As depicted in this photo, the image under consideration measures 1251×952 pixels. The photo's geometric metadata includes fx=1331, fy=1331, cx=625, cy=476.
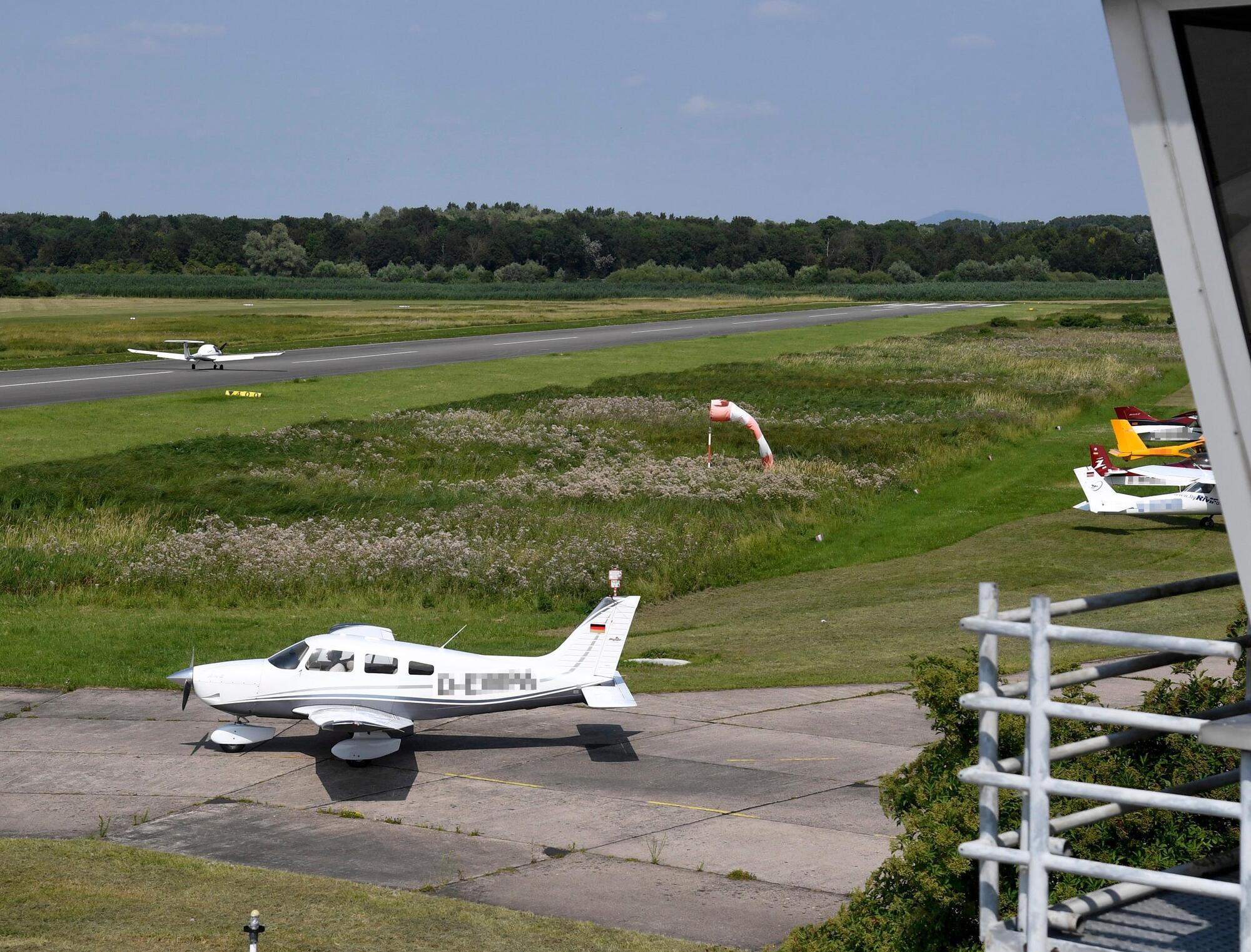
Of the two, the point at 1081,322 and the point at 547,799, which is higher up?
the point at 1081,322

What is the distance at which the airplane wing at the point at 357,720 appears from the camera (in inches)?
740

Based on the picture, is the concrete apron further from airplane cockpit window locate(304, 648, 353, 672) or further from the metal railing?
the metal railing

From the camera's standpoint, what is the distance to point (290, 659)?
1998 cm

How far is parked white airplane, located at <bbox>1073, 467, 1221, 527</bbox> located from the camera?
Result: 38281 mm

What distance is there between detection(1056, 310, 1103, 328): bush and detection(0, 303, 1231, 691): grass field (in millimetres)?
70570

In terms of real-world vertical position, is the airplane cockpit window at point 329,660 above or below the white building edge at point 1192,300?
below

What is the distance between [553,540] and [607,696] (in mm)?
16345

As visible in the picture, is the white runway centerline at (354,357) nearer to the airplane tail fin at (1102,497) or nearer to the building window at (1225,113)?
the airplane tail fin at (1102,497)

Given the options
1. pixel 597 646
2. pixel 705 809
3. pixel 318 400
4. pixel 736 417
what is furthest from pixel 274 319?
pixel 705 809

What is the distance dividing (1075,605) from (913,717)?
15448 mm

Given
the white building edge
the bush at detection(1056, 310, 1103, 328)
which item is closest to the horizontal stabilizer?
the white building edge

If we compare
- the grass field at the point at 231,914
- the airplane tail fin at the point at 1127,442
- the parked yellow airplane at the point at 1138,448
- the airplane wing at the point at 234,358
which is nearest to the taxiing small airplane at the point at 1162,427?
the parked yellow airplane at the point at 1138,448

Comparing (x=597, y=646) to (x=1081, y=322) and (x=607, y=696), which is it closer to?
(x=607, y=696)

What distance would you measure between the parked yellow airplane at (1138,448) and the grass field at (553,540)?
232 centimetres
